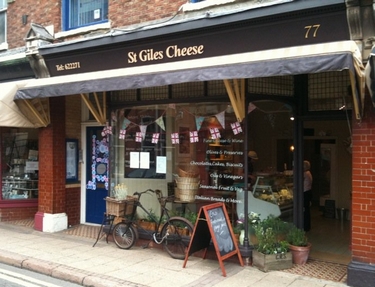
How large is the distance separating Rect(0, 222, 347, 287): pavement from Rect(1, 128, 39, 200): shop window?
9.29 ft

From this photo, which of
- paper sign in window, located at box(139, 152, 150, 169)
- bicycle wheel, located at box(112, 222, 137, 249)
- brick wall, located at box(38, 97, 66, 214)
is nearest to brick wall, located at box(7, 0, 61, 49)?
brick wall, located at box(38, 97, 66, 214)

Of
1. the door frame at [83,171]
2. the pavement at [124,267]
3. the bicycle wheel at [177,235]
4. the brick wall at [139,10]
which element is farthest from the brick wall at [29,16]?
the bicycle wheel at [177,235]

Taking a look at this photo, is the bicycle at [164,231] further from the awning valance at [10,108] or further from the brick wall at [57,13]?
the brick wall at [57,13]

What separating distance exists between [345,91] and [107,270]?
4.87 meters

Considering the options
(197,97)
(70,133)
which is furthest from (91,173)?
(197,97)

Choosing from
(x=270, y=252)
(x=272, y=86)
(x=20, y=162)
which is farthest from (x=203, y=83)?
(x=20, y=162)

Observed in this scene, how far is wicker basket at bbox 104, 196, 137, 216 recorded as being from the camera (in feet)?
25.5

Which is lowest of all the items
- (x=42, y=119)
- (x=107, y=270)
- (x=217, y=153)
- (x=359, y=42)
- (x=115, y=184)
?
(x=107, y=270)

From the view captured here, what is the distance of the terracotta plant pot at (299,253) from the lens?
263 inches

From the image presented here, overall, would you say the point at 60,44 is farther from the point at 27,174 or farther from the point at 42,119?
the point at 27,174

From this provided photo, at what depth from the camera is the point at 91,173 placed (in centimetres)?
1036

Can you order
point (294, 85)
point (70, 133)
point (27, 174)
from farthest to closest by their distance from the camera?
1. point (27, 174)
2. point (70, 133)
3. point (294, 85)

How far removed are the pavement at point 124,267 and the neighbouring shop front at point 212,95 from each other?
1.23m

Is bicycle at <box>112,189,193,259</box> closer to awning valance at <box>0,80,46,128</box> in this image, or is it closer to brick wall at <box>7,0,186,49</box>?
→ awning valance at <box>0,80,46,128</box>
